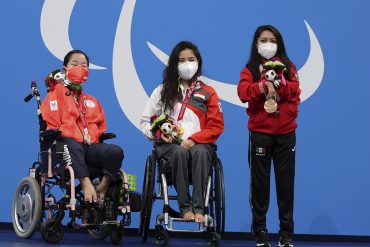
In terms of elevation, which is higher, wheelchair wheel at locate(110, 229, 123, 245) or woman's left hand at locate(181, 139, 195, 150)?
woman's left hand at locate(181, 139, 195, 150)

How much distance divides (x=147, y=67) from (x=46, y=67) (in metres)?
0.74

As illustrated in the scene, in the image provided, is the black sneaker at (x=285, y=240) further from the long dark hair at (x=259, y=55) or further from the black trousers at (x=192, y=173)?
the long dark hair at (x=259, y=55)

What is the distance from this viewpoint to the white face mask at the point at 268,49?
14.2ft

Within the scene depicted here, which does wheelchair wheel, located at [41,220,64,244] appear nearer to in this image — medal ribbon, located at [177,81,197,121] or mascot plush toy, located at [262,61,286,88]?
medal ribbon, located at [177,81,197,121]

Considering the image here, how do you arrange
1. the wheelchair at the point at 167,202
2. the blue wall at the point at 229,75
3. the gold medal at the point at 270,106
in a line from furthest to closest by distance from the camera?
1. the blue wall at the point at 229,75
2. the wheelchair at the point at 167,202
3. the gold medal at the point at 270,106

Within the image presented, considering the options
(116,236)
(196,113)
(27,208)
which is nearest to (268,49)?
(196,113)

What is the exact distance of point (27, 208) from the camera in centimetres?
459

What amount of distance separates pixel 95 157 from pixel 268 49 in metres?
1.17

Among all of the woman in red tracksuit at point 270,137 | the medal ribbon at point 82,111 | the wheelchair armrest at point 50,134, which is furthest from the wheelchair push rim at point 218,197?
the wheelchair armrest at point 50,134

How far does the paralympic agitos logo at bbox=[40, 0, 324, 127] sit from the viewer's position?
5312mm

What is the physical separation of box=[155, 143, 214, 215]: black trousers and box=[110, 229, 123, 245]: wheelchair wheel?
0.44m

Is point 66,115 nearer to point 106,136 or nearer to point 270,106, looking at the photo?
point 106,136

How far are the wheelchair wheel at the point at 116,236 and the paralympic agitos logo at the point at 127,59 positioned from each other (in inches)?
46.5

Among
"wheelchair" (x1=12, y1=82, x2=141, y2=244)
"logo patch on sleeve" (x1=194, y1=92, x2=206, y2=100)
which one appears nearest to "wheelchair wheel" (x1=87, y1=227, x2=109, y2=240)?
"wheelchair" (x1=12, y1=82, x2=141, y2=244)
